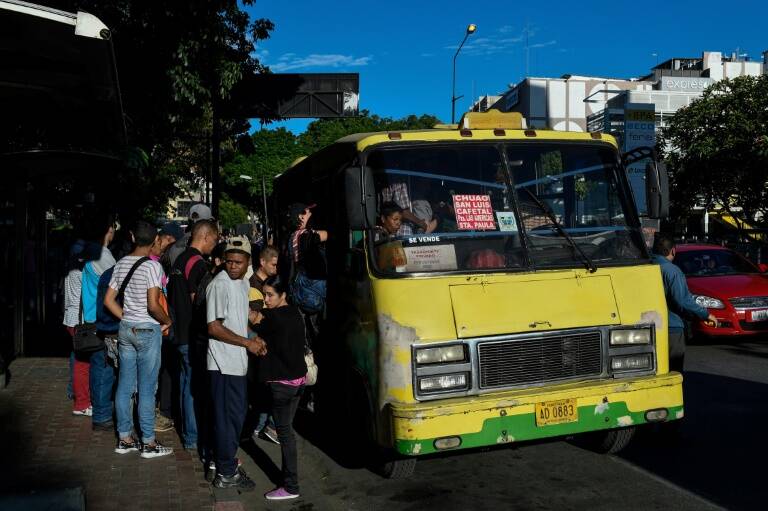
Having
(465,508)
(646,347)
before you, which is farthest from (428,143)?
(465,508)

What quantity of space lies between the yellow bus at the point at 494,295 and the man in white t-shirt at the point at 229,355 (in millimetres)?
818

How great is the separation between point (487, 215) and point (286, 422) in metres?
2.06

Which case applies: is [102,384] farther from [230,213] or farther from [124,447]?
[230,213]

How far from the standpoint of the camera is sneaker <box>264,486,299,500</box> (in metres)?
5.49

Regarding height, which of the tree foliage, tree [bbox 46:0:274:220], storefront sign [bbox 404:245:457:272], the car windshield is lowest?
the car windshield

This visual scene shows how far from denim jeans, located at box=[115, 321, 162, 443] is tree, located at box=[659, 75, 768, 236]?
24.5 m

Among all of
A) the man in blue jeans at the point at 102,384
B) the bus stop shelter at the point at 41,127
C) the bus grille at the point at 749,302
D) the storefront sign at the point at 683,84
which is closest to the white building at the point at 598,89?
the storefront sign at the point at 683,84

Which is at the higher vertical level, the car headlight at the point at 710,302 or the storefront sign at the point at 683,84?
the storefront sign at the point at 683,84

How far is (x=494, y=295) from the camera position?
18.0 ft

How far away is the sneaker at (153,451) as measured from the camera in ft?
20.7

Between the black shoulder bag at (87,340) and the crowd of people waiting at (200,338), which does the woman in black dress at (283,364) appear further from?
the black shoulder bag at (87,340)

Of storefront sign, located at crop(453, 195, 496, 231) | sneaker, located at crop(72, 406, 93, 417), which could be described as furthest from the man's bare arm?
sneaker, located at crop(72, 406, 93, 417)

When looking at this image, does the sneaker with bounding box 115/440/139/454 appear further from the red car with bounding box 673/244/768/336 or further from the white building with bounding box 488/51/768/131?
the white building with bounding box 488/51/768/131

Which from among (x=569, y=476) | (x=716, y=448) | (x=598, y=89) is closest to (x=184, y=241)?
(x=569, y=476)
